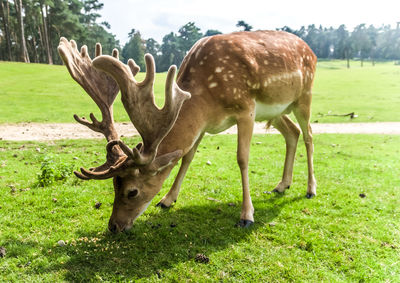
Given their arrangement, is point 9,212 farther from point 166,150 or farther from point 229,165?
point 229,165

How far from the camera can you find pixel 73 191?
5.00 m

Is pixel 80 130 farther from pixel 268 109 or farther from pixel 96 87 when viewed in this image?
pixel 268 109

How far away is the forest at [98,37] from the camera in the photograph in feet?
154

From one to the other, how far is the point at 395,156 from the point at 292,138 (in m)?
4.58

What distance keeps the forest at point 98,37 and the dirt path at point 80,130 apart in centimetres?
3207

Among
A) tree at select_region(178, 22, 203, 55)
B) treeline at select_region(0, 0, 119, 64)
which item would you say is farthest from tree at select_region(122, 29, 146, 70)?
treeline at select_region(0, 0, 119, 64)

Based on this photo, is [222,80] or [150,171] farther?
[222,80]

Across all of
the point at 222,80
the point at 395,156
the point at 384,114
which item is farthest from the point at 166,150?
the point at 384,114

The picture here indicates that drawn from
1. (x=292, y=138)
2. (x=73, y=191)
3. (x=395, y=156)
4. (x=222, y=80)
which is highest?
(x=222, y=80)

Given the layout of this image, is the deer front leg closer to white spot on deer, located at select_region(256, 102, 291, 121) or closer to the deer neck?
white spot on deer, located at select_region(256, 102, 291, 121)

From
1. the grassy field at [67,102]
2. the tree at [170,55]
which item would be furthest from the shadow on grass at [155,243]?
the tree at [170,55]

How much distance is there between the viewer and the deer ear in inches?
133

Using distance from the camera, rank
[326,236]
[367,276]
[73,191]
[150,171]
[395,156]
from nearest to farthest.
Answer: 1. [367,276]
2. [150,171]
3. [326,236]
4. [73,191]
5. [395,156]

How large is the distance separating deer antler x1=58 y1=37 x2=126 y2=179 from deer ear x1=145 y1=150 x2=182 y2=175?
39 cm
